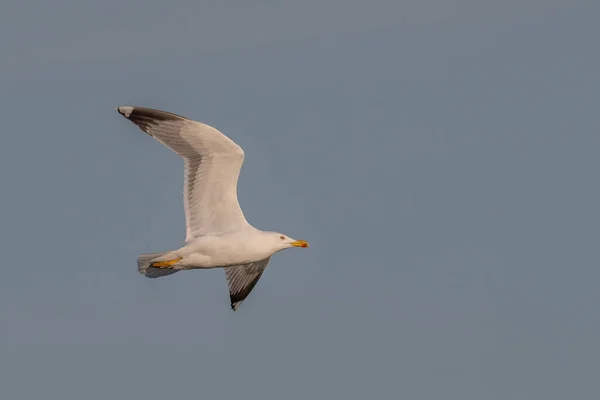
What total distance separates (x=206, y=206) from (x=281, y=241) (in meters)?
1.64

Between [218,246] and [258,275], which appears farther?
[258,275]

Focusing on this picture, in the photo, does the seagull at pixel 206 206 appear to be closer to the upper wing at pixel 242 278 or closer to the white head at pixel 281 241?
the white head at pixel 281 241

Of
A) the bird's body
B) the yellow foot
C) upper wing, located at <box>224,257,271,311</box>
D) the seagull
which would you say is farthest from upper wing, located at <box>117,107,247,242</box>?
upper wing, located at <box>224,257,271,311</box>

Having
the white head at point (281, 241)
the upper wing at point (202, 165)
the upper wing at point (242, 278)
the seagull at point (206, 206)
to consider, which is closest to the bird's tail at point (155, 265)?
the seagull at point (206, 206)

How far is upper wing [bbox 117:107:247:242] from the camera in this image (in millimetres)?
33125

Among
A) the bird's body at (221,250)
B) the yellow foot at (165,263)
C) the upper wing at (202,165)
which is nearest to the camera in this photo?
the upper wing at (202,165)

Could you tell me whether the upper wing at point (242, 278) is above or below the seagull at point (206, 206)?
below

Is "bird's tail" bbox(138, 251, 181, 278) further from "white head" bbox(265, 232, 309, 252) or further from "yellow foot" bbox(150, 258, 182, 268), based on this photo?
"white head" bbox(265, 232, 309, 252)

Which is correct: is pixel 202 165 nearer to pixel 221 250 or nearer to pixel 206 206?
pixel 206 206

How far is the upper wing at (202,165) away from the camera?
3312 centimetres

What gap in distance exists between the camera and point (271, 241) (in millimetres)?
33969

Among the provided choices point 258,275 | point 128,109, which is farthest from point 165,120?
point 258,275

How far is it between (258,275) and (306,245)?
2.96m

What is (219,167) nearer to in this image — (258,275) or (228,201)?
(228,201)
